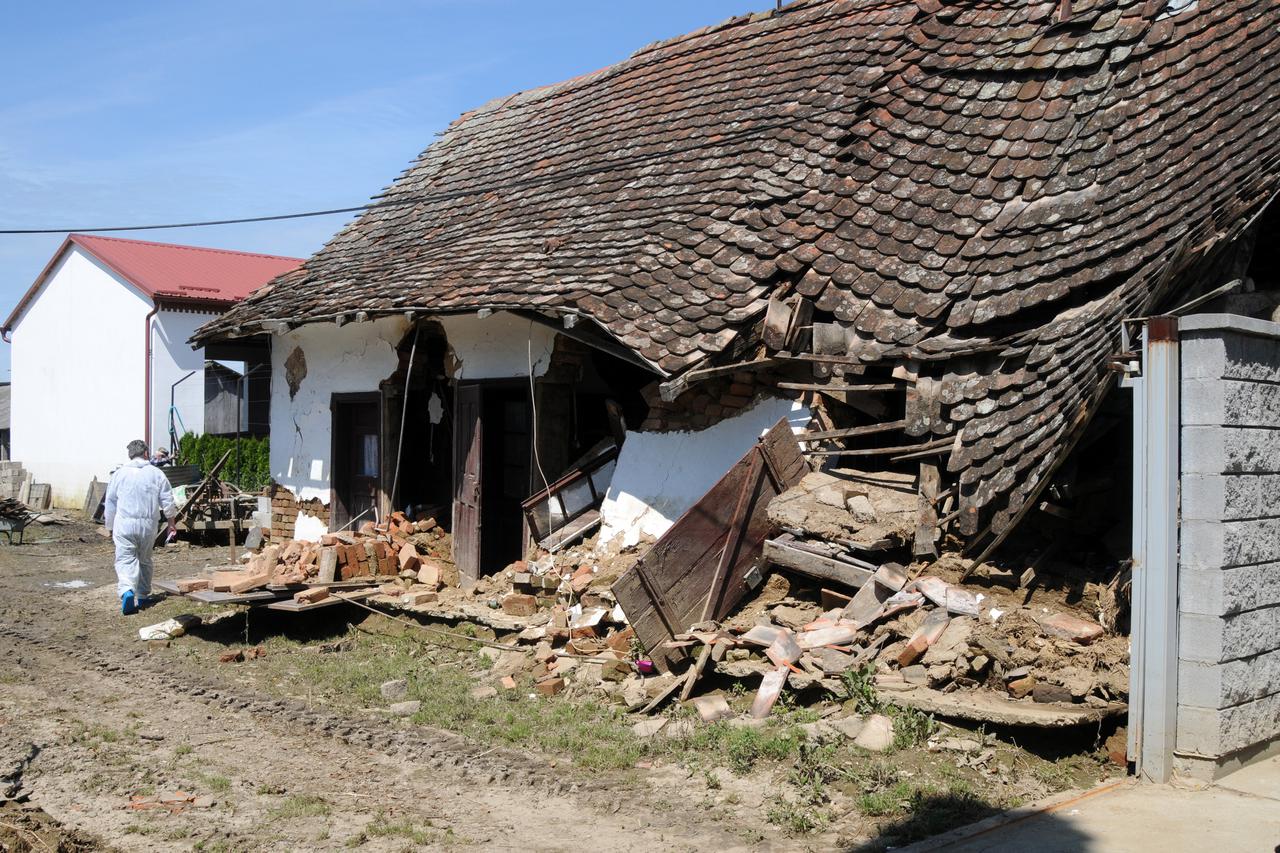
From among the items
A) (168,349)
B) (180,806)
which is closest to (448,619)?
(180,806)

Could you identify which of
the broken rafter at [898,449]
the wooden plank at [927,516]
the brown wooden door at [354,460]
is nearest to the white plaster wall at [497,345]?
the brown wooden door at [354,460]

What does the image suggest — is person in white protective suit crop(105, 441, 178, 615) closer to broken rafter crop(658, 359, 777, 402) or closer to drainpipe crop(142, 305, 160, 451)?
broken rafter crop(658, 359, 777, 402)

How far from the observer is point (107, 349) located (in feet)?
78.7

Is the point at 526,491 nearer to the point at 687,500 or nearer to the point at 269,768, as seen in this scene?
the point at 687,500

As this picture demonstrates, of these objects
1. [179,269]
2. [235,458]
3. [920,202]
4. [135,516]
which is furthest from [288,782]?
[179,269]

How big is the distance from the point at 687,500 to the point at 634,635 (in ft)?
4.37

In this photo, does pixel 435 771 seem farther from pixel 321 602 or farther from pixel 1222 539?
pixel 1222 539

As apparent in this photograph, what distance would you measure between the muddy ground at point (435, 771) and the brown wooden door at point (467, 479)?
196cm

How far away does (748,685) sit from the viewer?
21.7 ft

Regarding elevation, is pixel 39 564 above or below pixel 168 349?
below

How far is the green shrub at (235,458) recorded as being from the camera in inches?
811

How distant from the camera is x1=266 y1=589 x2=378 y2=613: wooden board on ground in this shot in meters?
9.62

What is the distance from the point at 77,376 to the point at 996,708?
978 inches

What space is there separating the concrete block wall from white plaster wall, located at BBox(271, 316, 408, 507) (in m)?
8.13
